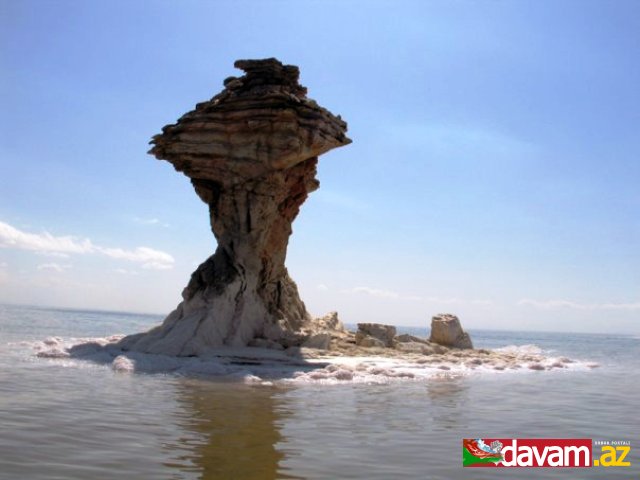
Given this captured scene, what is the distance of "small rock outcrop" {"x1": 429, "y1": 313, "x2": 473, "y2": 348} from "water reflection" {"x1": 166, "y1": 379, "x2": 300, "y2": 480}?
14.9 meters

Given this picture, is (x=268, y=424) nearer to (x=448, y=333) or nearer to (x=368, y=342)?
(x=368, y=342)

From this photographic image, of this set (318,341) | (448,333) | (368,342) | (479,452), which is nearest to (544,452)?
(479,452)

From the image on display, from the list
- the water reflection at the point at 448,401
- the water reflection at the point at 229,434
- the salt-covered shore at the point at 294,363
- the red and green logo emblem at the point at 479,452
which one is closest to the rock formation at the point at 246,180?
the salt-covered shore at the point at 294,363

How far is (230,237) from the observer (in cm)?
2048

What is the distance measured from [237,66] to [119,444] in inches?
669

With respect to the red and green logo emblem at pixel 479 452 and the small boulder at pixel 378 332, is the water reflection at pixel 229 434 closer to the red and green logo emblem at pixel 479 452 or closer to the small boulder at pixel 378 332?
the red and green logo emblem at pixel 479 452

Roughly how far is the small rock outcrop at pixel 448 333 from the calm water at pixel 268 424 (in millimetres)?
10628

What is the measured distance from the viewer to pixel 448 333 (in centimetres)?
2478

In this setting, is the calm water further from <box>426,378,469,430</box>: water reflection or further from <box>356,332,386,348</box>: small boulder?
<box>356,332,386,348</box>: small boulder

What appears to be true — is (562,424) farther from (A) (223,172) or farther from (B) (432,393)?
(A) (223,172)

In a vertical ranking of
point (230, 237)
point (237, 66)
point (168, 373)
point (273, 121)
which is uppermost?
point (237, 66)

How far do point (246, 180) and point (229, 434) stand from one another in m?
13.8

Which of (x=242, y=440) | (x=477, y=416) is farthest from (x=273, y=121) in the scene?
(x=242, y=440)

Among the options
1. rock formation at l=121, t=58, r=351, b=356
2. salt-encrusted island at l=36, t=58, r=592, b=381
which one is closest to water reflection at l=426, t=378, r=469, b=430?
salt-encrusted island at l=36, t=58, r=592, b=381
